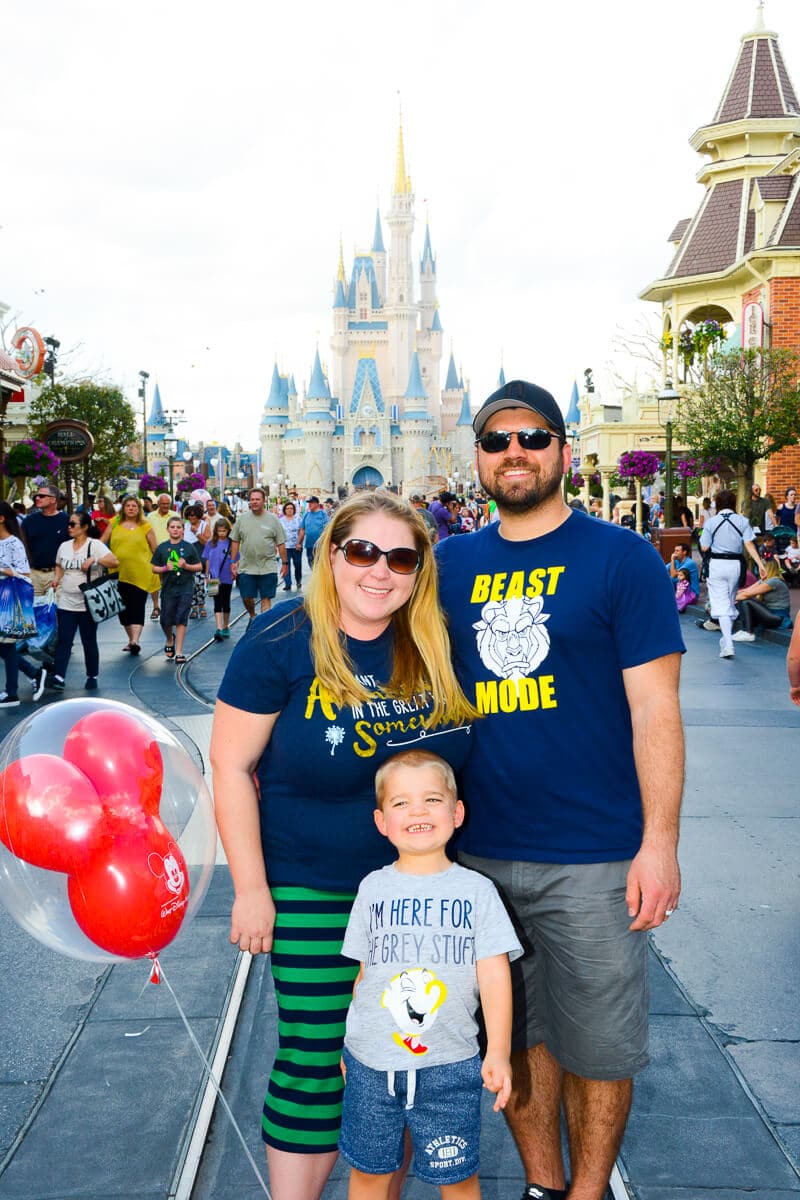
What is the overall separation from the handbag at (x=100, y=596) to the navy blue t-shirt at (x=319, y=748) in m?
8.48

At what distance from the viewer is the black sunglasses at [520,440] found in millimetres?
2867

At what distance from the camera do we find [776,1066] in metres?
3.52

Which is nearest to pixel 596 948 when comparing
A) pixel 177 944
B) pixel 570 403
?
pixel 177 944

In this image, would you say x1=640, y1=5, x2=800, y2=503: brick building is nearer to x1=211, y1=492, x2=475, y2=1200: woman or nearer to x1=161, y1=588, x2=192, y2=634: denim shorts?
x1=161, y1=588, x2=192, y2=634: denim shorts

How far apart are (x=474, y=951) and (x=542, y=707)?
1.89 ft

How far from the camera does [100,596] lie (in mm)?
10961

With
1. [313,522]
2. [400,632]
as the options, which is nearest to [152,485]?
[313,522]

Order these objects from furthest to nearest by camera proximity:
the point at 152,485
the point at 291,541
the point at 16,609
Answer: the point at 152,485, the point at 291,541, the point at 16,609

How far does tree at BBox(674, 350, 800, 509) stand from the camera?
2384cm

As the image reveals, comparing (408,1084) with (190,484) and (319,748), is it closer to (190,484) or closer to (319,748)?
(319,748)

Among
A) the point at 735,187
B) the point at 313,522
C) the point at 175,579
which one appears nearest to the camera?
the point at 175,579

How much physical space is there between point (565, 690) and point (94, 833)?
1.11 m

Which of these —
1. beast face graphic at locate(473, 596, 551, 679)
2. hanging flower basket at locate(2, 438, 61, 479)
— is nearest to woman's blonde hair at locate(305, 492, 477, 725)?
beast face graphic at locate(473, 596, 551, 679)

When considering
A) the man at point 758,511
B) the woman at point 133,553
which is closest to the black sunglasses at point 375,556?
the woman at point 133,553
